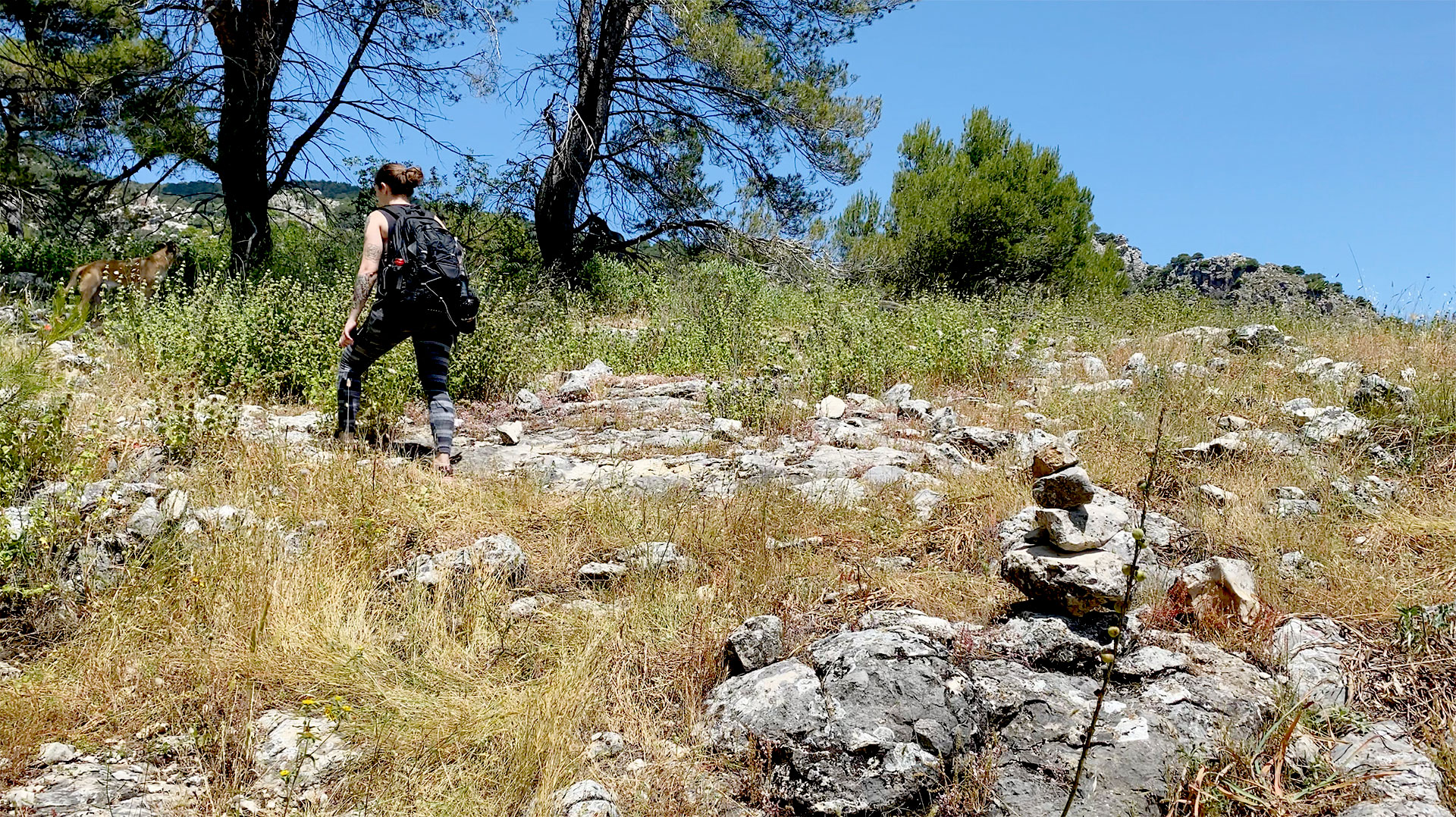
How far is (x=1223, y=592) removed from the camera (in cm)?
315

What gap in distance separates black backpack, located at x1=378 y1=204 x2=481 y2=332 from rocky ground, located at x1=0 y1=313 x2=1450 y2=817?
2.75ft

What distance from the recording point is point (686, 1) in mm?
10797

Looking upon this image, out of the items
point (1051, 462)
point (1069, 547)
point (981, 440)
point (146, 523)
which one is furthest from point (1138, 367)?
point (146, 523)

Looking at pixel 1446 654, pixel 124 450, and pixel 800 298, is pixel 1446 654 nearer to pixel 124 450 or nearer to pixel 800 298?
pixel 124 450

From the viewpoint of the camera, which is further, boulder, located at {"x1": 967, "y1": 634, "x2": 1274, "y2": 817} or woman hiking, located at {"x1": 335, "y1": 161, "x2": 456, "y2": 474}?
woman hiking, located at {"x1": 335, "y1": 161, "x2": 456, "y2": 474}

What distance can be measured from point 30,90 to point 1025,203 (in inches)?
627

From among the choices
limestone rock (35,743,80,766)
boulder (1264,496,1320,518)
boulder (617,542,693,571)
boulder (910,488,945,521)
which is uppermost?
boulder (1264,496,1320,518)

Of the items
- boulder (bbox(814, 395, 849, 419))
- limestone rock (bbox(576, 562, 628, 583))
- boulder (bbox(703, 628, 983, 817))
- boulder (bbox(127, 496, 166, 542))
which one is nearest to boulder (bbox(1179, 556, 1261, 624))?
boulder (bbox(703, 628, 983, 817))

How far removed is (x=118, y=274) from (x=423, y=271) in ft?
15.8

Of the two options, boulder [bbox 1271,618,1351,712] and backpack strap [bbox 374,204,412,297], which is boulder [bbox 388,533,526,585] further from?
boulder [bbox 1271,618,1351,712]

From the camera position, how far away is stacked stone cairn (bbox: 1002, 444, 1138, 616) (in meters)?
2.99

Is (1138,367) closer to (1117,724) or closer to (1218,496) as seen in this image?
(1218,496)

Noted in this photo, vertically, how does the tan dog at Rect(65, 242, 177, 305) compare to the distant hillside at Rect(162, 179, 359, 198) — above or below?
below

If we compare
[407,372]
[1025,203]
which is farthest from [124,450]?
[1025,203]
